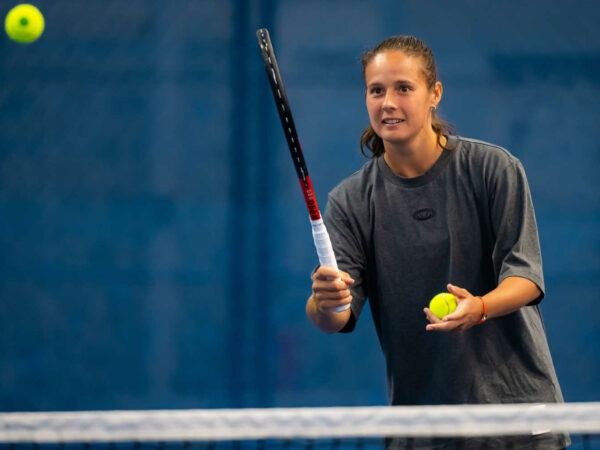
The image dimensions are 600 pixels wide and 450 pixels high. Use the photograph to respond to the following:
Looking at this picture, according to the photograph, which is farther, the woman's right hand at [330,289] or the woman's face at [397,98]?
the woman's face at [397,98]

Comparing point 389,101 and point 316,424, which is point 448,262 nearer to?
point 389,101

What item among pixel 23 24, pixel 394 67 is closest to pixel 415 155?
pixel 394 67

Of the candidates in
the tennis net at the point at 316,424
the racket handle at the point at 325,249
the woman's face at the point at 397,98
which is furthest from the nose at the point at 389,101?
the tennis net at the point at 316,424

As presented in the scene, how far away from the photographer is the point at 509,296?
7.22 ft

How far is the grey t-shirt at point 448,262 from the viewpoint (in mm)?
2322

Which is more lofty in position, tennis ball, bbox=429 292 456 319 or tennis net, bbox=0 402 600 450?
tennis ball, bbox=429 292 456 319

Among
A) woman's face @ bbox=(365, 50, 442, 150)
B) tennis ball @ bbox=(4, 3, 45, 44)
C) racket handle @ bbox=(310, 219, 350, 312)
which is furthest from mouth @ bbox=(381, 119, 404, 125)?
tennis ball @ bbox=(4, 3, 45, 44)

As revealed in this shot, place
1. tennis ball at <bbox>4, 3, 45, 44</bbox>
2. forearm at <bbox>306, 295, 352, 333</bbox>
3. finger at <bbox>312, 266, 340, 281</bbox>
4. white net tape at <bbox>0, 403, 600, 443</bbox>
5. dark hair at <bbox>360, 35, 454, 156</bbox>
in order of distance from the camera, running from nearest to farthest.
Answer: white net tape at <bbox>0, 403, 600, 443</bbox>
finger at <bbox>312, 266, 340, 281</bbox>
forearm at <bbox>306, 295, 352, 333</bbox>
dark hair at <bbox>360, 35, 454, 156</bbox>
tennis ball at <bbox>4, 3, 45, 44</bbox>

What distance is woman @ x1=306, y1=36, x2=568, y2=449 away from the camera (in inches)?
91.2

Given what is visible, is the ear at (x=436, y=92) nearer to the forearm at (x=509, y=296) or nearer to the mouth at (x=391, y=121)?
the mouth at (x=391, y=121)

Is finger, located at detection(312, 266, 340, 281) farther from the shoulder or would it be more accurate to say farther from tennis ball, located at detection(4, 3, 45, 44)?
tennis ball, located at detection(4, 3, 45, 44)

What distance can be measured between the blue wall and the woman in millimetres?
1922

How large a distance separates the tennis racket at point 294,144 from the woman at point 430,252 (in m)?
0.05

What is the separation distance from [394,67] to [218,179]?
2.12 metres
